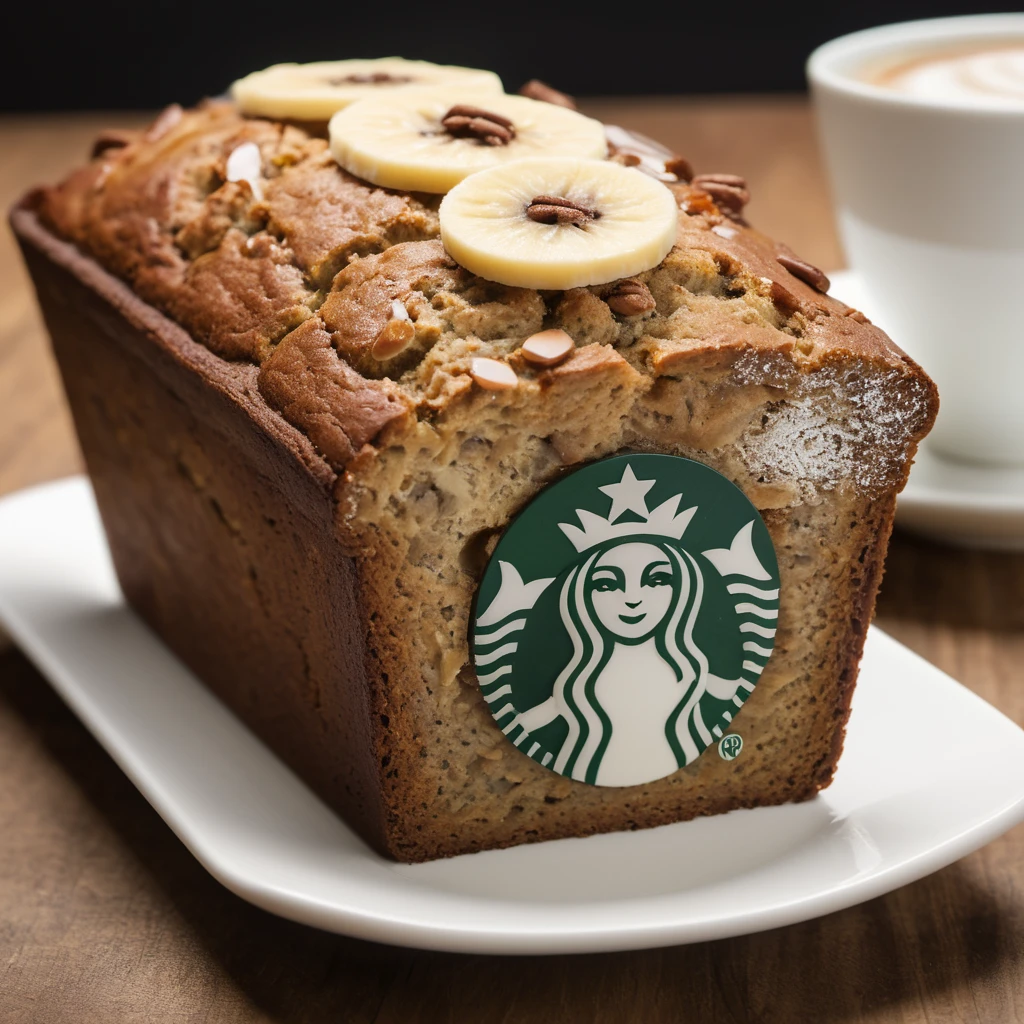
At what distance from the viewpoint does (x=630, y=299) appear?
129 centimetres

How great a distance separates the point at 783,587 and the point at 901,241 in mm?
815

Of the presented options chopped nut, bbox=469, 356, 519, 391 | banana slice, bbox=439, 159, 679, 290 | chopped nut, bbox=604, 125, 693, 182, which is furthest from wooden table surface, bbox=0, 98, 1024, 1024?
chopped nut, bbox=604, 125, 693, 182

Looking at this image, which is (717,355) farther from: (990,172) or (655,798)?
(990,172)

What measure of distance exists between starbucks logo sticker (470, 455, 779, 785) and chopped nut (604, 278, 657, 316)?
14 cm

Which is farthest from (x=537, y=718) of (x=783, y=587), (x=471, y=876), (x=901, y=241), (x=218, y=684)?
(x=901, y=241)

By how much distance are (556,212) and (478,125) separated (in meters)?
0.27

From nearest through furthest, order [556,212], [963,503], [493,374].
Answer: [493,374] → [556,212] → [963,503]

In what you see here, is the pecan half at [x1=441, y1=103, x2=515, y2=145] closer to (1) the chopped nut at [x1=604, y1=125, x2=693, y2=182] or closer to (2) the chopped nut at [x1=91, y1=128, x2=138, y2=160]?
(1) the chopped nut at [x1=604, y1=125, x2=693, y2=182]

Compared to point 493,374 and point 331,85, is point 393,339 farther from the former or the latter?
point 331,85

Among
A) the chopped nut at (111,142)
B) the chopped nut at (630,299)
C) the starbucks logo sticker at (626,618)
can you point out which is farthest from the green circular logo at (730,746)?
the chopped nut at (111,142)

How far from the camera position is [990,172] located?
190cm

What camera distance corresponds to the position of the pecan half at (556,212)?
4.33 feet

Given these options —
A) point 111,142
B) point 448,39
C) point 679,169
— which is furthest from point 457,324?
point 448,39

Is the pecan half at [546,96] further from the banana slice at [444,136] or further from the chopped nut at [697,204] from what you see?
the chopped nut at [697,204]
